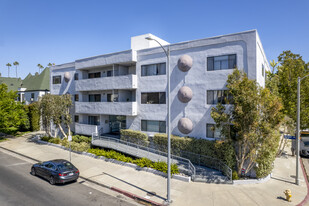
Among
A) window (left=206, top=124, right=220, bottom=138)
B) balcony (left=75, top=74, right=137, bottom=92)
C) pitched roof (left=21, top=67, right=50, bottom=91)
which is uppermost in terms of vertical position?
pitched roof (left=21, top=67, right=50, bottom=91)

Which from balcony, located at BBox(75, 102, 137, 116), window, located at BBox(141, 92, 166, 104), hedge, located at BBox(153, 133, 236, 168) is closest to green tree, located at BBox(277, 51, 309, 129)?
hedge, located at BBox(153, 133, 236, 168)

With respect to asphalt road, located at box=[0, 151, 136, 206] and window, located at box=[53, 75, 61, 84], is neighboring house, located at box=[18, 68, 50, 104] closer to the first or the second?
window, located at box=[53, 75, 61, 84]

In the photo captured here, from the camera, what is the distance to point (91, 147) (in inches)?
897

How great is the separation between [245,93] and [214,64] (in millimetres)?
5285

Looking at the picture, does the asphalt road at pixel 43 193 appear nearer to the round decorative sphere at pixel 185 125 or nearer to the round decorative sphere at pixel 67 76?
the round decorative sphere at pixel 185 125

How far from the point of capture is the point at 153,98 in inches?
822

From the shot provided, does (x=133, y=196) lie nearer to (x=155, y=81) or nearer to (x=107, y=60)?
(x=155, y=81)

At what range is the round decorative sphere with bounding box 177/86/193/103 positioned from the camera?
18453 mm

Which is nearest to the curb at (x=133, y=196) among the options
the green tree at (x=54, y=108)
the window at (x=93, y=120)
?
the window at (x=93, y=120)

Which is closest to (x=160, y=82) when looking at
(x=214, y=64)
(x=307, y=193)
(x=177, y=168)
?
(x=214, y=64)

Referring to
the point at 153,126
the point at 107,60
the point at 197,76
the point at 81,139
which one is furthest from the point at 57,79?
the point at 197,76

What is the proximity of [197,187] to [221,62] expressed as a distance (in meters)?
10.5

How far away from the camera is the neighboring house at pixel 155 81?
672 inches

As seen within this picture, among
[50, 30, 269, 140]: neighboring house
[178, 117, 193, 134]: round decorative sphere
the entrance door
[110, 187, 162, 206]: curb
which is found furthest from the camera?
the entrance door
